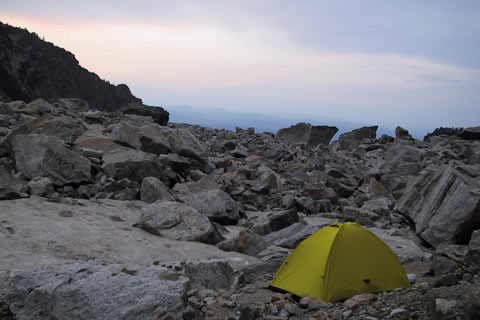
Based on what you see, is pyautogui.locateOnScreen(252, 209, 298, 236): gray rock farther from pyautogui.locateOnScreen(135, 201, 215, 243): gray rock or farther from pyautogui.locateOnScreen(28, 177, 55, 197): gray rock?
pyautogui.locateOnScreen(28, 177, 55, 197): gray rock

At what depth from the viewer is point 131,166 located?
12.3 m

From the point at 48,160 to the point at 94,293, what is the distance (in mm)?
6418

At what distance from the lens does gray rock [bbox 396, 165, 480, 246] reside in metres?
9.34

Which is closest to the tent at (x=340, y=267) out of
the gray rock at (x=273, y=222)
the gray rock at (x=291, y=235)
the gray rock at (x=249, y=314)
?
the gray rock at (x=249, y=314)

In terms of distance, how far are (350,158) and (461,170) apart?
49.0 ft

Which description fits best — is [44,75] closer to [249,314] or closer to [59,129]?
[59,129]

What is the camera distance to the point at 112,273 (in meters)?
5.61

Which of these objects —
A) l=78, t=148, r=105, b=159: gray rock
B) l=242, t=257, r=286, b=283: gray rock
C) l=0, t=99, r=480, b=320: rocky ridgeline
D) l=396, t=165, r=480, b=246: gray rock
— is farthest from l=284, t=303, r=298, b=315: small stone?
l=78, t=148, r=105, b=159: gray rock

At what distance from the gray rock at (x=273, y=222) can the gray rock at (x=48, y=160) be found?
13.9ft

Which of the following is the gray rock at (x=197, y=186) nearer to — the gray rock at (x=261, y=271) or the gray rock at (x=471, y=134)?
the gray rock at (x=261, y=271)

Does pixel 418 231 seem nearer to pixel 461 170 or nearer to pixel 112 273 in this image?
pixel 461 170

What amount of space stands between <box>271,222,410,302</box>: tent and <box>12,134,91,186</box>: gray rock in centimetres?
622

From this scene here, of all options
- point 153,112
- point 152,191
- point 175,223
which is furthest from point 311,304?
point 153,112

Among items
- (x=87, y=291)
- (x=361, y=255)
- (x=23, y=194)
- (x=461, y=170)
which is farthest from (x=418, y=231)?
(x=23, y=194)
